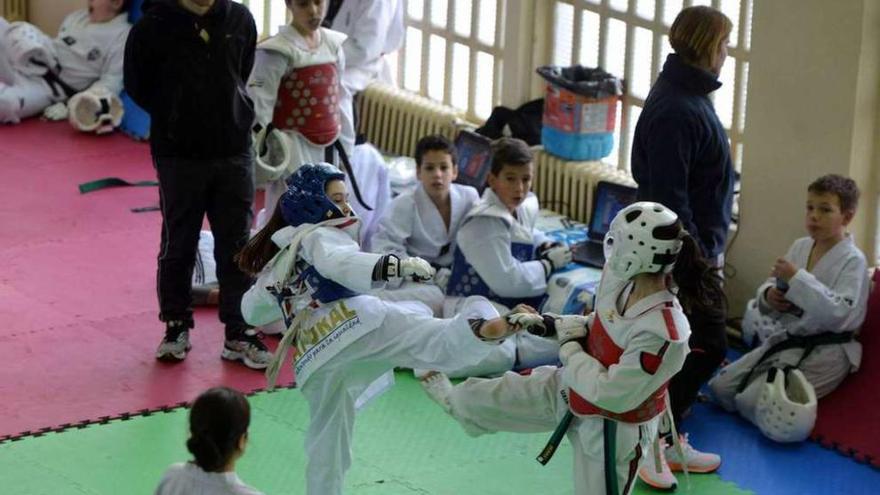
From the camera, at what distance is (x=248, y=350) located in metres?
7.22

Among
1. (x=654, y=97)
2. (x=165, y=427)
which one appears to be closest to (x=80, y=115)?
(x=165, y=427)

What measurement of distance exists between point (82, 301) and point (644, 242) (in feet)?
13.0

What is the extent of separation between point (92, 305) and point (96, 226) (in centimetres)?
137

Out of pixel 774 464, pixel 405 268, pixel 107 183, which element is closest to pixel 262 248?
pixel 405 268

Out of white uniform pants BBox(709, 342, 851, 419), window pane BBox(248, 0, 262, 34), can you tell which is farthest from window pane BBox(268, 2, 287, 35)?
white uniform pants BBox(709, 342, 851, 419)

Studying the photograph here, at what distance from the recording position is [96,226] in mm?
9258

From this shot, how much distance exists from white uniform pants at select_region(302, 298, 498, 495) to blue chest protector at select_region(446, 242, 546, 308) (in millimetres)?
1942

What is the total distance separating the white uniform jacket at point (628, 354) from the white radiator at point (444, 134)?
11.0ft

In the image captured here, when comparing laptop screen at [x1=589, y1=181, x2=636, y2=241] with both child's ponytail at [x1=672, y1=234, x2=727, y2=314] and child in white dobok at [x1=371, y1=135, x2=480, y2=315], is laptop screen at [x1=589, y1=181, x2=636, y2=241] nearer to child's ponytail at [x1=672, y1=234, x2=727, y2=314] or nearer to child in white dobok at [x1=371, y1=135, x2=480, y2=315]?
child in white dobok at [x1=371, y1=135, x2=480, y2=315]

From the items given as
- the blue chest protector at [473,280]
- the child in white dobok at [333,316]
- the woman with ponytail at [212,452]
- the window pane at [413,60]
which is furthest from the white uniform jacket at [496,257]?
the woman with ponytail at [212,452]

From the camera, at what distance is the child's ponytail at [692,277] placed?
4.98 metres

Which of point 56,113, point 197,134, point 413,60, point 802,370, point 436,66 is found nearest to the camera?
point 802,370

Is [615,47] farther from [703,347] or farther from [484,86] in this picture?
[703,347]

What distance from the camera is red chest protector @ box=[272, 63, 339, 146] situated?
7641 millimetres
